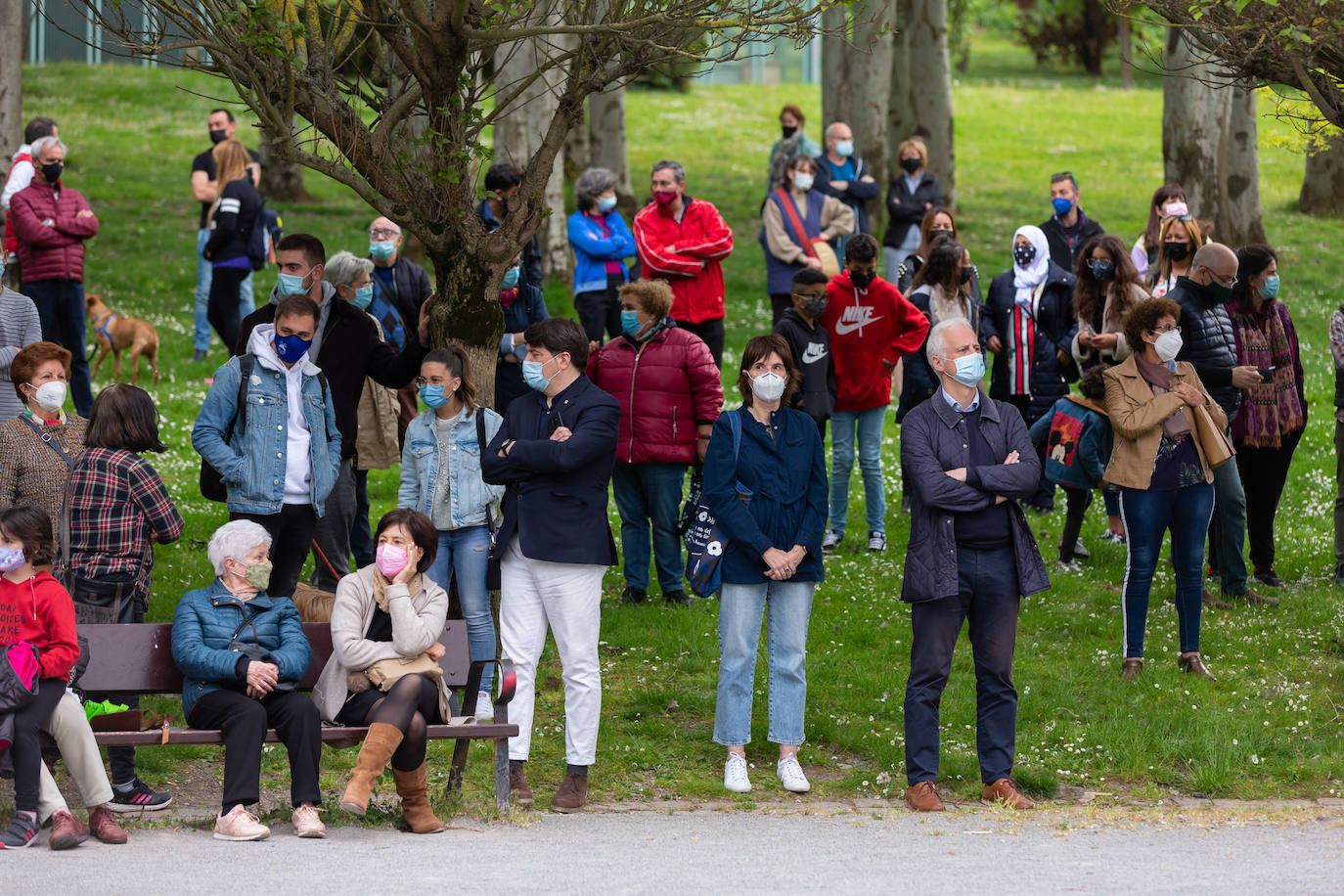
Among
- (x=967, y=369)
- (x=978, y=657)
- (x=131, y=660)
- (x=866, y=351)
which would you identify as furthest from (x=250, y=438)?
(x=866, y=351)

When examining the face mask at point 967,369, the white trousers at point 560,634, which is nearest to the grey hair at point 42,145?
the white trousers at point 560,634

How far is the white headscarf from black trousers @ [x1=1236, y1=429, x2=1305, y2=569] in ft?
6.03

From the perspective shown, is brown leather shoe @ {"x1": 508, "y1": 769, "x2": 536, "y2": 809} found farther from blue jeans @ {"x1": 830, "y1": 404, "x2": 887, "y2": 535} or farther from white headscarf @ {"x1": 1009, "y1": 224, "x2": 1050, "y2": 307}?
white headscarf @ {"x1": 1009, "y1": 224, "x2": 1050, "y2": 307}

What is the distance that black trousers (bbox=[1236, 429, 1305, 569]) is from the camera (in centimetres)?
1063

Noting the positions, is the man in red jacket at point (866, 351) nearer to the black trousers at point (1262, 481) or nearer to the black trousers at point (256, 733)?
the black trousers at point (1262, 481)

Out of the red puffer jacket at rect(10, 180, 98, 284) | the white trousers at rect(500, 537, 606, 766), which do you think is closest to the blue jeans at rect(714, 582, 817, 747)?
the white trousers at rect(500, 537, 606, 766)

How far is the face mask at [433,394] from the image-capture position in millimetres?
8102

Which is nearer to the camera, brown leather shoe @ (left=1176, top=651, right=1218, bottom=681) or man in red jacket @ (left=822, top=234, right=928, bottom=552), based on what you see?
brown leather shoe @ (left=1176, top=651, right=1218, bottom=681)

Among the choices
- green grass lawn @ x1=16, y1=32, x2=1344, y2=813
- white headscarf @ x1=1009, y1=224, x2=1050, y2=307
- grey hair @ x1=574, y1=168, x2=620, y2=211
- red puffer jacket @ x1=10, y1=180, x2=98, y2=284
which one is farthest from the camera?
red puffer jacket @ x1=10, y1=180, x2=98, y2=284

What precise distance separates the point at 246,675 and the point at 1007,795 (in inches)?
133

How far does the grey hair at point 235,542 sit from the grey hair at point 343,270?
9.34 ft

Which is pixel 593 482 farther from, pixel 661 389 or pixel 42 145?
pixel 42 145

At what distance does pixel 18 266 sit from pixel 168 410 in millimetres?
1779

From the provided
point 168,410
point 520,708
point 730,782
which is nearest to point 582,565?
point 520,708
